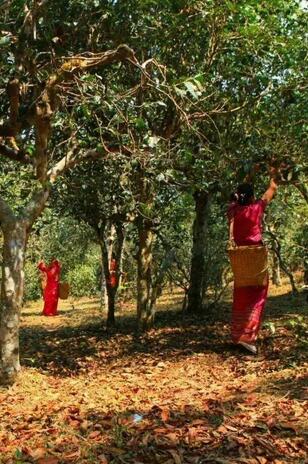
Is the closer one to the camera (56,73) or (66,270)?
(56,73)

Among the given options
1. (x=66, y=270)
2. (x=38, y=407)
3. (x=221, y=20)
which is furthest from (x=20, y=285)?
(x=66, y=270)

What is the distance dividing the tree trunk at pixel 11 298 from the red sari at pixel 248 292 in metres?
2.82

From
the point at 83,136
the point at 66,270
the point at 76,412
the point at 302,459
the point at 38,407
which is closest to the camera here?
the point at 302,459

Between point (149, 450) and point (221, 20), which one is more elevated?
point (221, 20)

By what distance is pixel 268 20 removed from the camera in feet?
23.8

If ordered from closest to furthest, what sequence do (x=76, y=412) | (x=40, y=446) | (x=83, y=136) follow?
(x=40, y=446)
(x=76, y=412)
(x=83, y=136)

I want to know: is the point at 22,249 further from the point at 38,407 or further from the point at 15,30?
the point at 15,30

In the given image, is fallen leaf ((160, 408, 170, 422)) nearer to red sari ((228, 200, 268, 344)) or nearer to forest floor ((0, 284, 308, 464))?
forest floor ((0, 284, 308, 464))

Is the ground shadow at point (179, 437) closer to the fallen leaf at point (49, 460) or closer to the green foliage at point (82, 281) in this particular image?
→ the fallen leaf at point (49, 460)

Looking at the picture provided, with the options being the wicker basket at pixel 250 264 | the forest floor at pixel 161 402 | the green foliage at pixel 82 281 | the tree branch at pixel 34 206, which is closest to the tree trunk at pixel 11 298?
the tree branch at pixel 34 206

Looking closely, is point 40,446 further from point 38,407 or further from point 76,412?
point 38,407

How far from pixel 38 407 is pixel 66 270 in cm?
2762

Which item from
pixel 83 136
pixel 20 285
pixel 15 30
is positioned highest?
pixel 15 30

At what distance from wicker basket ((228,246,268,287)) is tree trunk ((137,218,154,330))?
3059 millimetres
